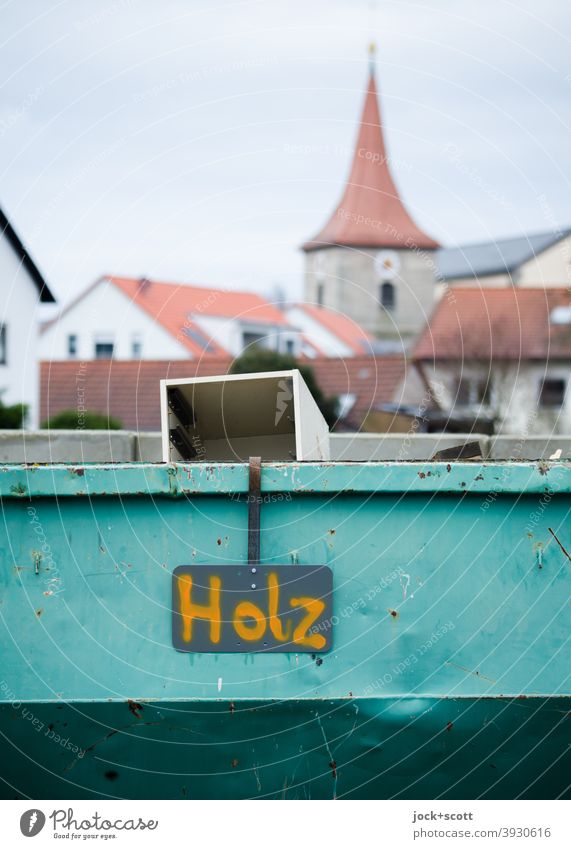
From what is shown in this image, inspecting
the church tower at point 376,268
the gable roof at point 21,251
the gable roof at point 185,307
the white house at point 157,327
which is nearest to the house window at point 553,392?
the white house at point 157,327

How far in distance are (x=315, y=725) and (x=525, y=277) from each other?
70.2 meters

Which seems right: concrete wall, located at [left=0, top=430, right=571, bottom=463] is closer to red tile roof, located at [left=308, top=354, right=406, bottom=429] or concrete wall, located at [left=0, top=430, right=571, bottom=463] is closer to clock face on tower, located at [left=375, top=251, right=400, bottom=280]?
red tile roof, located at [left=308, top=354, right=406, bottom=429]

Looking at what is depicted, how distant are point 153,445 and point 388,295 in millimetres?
72150

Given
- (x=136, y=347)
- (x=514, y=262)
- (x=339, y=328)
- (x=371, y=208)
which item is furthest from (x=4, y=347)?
(x=514, y=262)

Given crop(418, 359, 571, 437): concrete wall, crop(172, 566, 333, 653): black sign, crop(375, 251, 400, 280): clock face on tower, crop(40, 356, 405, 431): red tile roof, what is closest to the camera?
crop(172, 566, 333, 653): black sign

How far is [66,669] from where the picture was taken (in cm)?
343

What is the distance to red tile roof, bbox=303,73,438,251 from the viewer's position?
63.5m

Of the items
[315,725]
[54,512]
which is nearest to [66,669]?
[54,512]

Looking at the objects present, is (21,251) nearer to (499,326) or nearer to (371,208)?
(499,326)

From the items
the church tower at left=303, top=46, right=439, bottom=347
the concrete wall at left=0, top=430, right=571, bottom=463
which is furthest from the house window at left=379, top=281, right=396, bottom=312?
the concrete wall at left=0, top=430, right=571, bottom=463

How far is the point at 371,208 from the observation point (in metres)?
64.8

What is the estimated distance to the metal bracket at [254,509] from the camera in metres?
3.38

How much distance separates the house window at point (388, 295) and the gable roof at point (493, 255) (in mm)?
4331

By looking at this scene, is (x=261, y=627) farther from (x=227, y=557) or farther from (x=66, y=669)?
(x=66, y=669)
